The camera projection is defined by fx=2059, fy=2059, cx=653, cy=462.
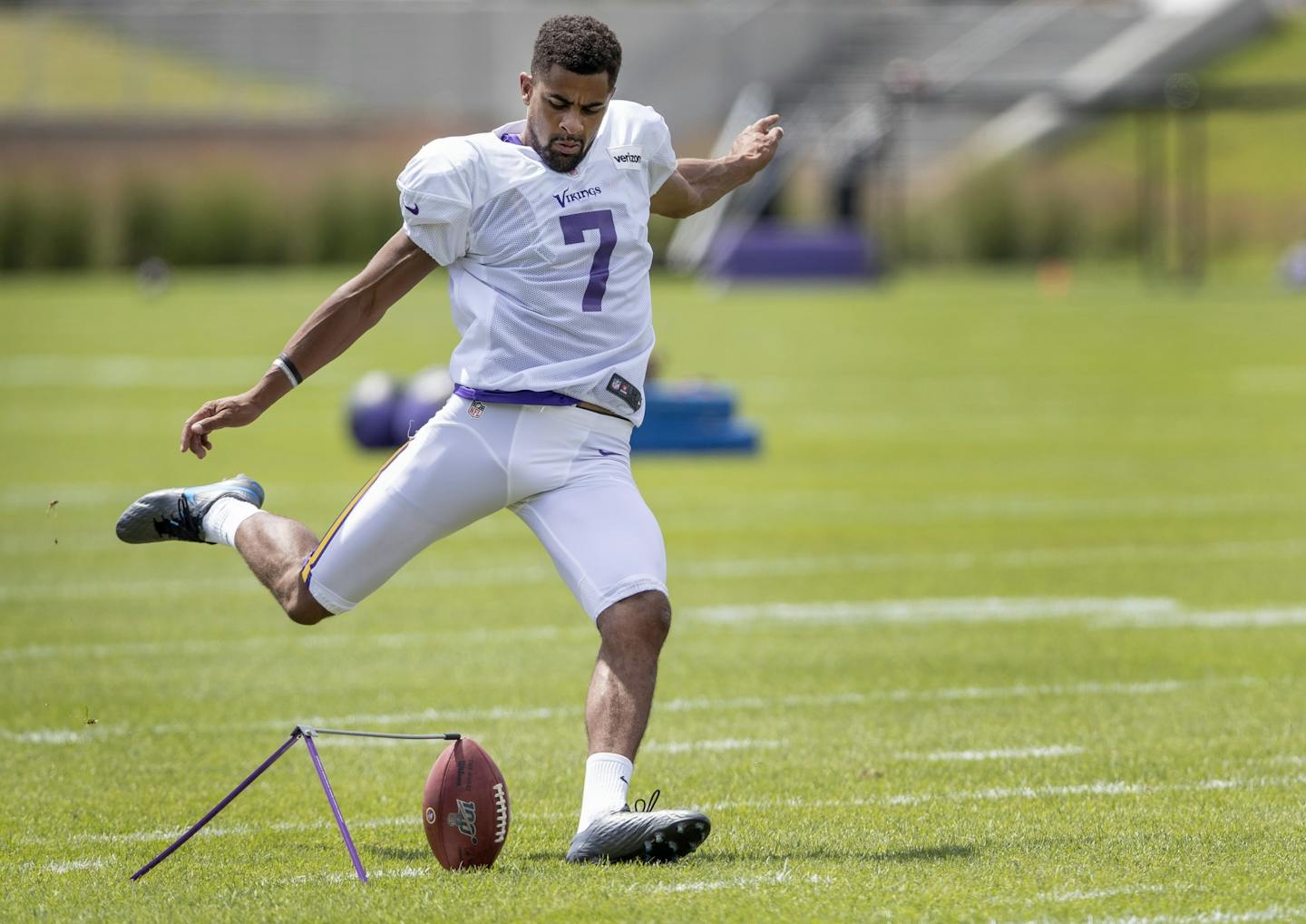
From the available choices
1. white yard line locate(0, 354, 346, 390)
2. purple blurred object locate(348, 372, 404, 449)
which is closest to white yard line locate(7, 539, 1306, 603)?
purple blurred object locate(348, 372, 404, 449)

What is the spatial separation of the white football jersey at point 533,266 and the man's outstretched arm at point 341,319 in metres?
0.09

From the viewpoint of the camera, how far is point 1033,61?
51.4 meters

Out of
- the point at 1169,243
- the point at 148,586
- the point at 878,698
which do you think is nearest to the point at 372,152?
the point at 1169,243

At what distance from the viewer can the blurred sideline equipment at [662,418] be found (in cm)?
1633

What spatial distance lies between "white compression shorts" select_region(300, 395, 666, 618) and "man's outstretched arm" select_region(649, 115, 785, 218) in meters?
0.73

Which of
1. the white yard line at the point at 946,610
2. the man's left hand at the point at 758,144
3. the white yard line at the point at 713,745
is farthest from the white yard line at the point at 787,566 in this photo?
the man's left hand at the point at 758,144

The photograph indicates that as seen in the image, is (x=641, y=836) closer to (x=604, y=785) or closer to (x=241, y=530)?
(x=604, y=785)

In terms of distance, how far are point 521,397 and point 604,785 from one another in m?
1.02

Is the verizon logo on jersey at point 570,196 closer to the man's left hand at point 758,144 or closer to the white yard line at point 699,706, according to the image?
the man's left hand at point 758,144

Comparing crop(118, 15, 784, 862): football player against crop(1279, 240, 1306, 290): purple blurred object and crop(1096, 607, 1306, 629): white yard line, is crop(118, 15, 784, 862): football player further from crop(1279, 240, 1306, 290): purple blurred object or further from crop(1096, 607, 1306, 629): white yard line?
crop(1279, 240, 1306, 290): purple blurred object

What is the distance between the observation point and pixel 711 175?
5.93 metres

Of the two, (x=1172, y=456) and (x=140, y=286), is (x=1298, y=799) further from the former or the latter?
(x=140, y=286)

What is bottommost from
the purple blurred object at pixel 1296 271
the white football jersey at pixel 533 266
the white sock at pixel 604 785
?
the purple blurred object at pixel 1296 271

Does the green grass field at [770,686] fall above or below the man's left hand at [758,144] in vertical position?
below
